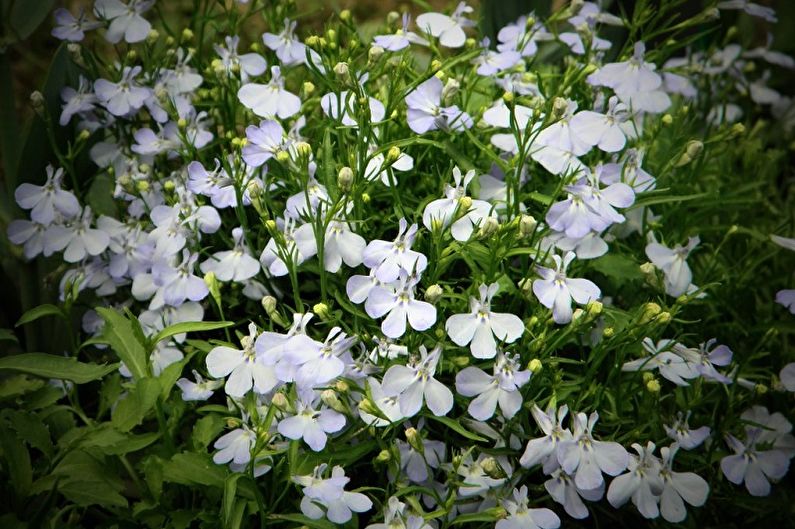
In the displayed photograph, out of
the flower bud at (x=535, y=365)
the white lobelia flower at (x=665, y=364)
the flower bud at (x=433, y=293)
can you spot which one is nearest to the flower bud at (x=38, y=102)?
the flower bud at (x=433, y=293)

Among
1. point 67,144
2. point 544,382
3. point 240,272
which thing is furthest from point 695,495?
point 67,144

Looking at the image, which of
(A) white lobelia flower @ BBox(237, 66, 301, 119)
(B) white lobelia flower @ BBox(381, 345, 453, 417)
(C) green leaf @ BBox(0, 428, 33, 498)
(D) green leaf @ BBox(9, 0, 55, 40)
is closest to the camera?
(B) white lobelia flower @ BBox(381, 345, 453, 417)

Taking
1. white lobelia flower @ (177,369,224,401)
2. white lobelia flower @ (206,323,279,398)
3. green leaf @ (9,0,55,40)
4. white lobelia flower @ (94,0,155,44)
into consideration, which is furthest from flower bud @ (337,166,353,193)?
green leaf @ (9,0,55,40)

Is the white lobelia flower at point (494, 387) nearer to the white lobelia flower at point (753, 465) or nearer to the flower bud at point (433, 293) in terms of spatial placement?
the flower bud at point (433, 293)

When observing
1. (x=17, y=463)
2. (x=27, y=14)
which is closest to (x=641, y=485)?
(x=17, y=463)

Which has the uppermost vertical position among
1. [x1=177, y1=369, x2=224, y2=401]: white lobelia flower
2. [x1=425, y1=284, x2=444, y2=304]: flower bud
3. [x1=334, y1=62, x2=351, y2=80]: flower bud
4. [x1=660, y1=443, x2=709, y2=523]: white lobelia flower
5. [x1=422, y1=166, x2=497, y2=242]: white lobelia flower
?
[x1=334, y1=62, x2=351, y2=80]: flower bud

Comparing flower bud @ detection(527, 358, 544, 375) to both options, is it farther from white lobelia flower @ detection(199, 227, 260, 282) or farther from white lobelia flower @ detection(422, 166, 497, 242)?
white lobelia flower @ detection(199, 227, 260, 282)

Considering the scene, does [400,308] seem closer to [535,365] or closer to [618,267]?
[535,365]
